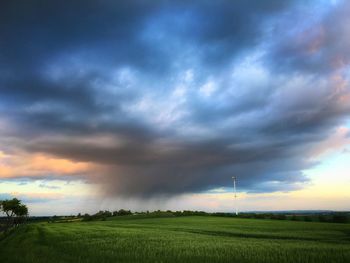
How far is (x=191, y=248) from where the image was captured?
29.9 m

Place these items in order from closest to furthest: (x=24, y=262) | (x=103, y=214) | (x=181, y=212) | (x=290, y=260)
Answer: (x=290, y=260), (x=24, y=262), (x=181, y=212), (x=103, y=214)

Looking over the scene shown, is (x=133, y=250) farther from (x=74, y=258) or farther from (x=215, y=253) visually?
(x=215, y=253)

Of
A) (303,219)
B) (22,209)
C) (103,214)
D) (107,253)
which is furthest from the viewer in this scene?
(103,214)

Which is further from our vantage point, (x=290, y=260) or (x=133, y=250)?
(x=133, y=250)

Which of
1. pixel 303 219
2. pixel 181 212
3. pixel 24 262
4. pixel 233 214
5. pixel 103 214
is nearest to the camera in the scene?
pixel 24 262

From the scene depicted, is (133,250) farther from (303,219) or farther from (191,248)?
(303,219)

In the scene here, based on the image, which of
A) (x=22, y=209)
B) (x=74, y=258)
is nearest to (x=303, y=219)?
(x=74, y=258)

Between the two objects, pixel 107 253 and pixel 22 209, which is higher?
pixel 22 209

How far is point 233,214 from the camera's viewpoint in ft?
426

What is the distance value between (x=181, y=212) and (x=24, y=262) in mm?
133608

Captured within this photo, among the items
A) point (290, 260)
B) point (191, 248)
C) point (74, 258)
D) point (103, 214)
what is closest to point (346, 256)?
point (290, 260)

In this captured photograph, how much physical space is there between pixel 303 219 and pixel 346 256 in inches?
3291

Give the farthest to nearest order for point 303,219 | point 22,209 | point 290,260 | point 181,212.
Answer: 1. point 181,212
2. point 22,209
3. point 303,219
4. point 290,260

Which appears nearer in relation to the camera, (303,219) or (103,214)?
(303,219)
